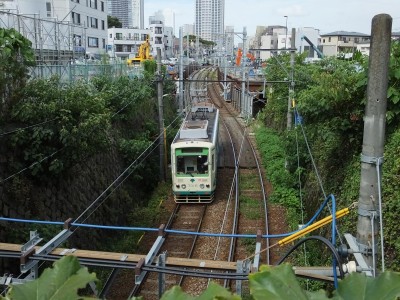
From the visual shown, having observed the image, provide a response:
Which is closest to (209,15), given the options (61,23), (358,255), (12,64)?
(61,23)

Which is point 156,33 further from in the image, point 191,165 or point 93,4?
point 191,165

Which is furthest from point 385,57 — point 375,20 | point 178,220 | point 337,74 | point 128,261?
point 178,220

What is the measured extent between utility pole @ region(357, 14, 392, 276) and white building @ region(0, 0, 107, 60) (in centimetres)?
1420

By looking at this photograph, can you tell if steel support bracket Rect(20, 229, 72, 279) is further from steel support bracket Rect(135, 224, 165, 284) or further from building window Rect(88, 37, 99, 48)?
building window Rect(88, 37, 99, 48)

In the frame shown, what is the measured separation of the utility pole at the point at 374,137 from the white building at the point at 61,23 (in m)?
14.2

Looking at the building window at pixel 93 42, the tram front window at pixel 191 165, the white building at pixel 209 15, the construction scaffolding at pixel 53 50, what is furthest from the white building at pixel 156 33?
the white building at pixel 209 15

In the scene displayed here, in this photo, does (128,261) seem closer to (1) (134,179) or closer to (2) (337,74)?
(2) (337,74)

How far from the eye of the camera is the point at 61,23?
18.7m

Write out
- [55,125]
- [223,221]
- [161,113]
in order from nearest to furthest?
1. [55,125]
2. [223,221]
3. [161,113]

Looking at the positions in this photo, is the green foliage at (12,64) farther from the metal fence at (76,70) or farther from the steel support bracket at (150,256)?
the steel support bracket at (150,256)

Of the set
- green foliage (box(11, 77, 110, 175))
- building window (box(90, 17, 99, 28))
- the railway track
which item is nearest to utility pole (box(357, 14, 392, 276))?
the railway track

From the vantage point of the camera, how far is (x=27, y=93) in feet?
34.8

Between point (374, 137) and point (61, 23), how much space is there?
17.4 m

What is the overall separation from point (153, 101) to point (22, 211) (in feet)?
55.4
